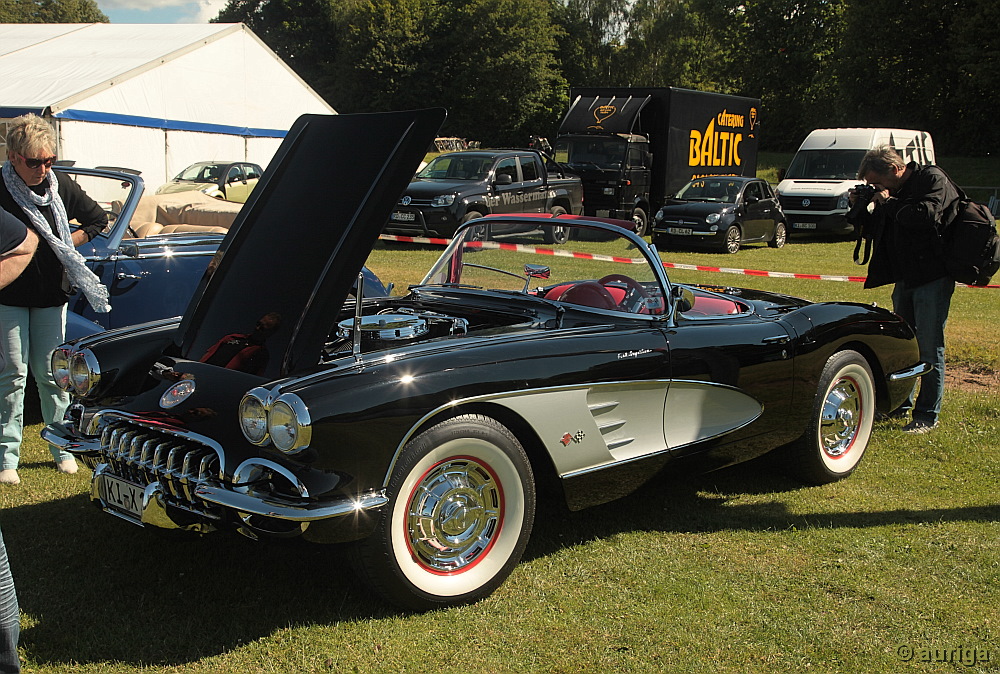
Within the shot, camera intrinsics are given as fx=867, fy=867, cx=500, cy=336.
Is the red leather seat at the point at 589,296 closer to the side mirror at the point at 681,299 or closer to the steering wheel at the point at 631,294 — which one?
the steering wheel at the point at 631,294

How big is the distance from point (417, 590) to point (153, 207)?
6606 mm

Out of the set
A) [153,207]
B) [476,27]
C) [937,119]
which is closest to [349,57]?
[476,27]

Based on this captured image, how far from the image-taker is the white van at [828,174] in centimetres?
1964

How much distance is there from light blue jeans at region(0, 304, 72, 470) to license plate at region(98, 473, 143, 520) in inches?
53.4

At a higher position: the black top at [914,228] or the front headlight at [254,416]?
the black top at [914,228]

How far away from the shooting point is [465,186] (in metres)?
15.8

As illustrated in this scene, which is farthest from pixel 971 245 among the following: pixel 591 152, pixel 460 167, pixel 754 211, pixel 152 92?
pixel 152 92

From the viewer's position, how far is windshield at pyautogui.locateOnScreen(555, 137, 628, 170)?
61.7 ft

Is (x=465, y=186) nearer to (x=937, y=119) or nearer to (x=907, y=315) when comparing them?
(x=907, y=315)

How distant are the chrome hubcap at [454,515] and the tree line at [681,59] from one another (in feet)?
132

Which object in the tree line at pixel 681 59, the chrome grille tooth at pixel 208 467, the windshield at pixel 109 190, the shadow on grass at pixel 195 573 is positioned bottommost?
the shadow on grass at pixel 195 573

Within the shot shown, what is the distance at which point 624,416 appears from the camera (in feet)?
12.3

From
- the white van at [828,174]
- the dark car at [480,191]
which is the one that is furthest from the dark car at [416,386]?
the white van at [828,174]

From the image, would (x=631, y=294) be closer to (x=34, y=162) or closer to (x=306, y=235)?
(x=306, y=235)
